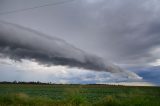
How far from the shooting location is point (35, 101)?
27156 millimetres

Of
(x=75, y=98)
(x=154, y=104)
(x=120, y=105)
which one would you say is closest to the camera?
(x=154, y=104)

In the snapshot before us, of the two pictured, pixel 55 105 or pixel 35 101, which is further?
pixel 35 101

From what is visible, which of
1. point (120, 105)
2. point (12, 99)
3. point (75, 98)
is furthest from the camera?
point (12, 99)

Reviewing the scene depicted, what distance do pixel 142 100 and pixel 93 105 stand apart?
4520 millimetres

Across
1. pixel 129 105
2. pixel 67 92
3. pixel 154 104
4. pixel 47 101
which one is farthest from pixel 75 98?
pixel 154 104

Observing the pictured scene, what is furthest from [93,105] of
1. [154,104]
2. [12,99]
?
[12,99]

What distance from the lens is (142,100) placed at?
24.2 metres

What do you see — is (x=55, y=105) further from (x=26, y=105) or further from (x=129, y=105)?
(x=129, y=105)

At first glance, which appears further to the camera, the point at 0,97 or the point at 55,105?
the point at 0,97

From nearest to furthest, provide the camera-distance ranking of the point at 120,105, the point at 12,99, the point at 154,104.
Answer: the point at 154,104, the point at 120,105, the point at 12,99

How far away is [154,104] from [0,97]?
629 inches

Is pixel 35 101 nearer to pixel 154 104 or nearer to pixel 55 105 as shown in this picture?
pixel 55 105

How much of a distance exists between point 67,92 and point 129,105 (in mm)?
6652

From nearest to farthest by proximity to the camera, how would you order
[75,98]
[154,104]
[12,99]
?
1. [154,104]
2. [75,98]
3. [12,99]
